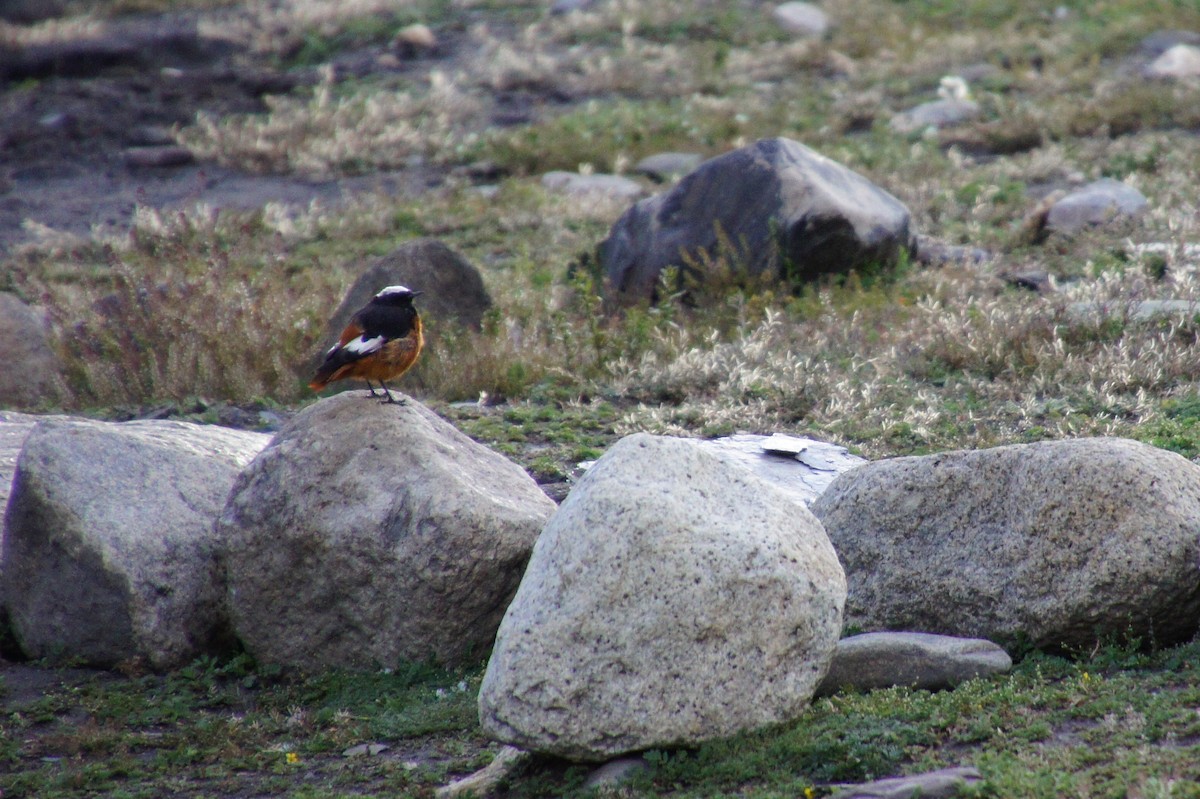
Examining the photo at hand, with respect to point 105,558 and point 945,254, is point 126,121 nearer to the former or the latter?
point 945,254

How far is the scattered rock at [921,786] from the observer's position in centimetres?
405

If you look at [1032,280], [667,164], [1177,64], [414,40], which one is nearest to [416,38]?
[414,40]

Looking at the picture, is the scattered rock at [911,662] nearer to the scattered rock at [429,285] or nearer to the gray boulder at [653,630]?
the gray boulder at [653,630]

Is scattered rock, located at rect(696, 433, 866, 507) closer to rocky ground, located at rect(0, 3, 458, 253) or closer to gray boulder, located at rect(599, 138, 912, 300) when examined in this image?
gray boulder, located at rect(599, 138, 912, 300)

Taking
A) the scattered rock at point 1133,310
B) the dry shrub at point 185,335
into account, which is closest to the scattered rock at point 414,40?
the dry shrub at point 185,335

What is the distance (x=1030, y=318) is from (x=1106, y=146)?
6.97m

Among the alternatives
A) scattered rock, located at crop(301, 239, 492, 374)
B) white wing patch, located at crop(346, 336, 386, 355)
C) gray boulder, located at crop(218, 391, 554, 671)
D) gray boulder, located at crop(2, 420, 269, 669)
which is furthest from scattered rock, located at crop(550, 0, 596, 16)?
gray boulder, located at crop(218, 391, 554, 671)

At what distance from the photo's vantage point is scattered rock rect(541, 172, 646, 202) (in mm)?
15508

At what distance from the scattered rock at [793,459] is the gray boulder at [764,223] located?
10.6 ft

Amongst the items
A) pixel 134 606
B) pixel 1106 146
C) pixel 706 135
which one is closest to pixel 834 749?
pixel 134 606

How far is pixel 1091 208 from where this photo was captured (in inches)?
492

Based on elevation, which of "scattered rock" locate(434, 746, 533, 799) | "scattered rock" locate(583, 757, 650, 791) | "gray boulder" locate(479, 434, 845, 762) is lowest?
"scattered rock" locate(434, 746, 533, 799)

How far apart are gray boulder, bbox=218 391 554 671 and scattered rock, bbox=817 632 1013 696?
153cm

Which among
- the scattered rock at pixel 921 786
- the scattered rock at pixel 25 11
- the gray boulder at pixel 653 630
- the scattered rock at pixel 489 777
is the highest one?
the scattered rock at pixel 25 11
